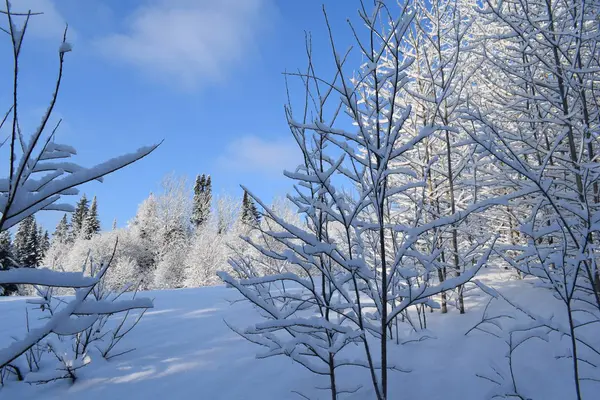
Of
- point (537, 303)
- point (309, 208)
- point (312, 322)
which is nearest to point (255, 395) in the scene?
point (312, 322)

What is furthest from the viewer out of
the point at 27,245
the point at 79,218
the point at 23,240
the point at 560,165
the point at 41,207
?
the point at 79,218

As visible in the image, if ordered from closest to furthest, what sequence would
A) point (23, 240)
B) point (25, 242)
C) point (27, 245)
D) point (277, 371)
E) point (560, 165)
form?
1. point (277, 371)
2. point (560, 165)
3. point (27, 245)
4. point (25, 242)
5. point (23, 240)

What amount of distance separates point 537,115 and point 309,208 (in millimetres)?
3823

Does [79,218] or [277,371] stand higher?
[79,218]

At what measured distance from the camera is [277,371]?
2.86m

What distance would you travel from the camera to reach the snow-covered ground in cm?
245

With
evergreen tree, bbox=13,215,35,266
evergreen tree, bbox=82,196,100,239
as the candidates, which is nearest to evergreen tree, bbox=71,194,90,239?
evergreen tree, bbox=82,196,100,239

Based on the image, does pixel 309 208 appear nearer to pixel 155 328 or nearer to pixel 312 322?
pixel 312 322

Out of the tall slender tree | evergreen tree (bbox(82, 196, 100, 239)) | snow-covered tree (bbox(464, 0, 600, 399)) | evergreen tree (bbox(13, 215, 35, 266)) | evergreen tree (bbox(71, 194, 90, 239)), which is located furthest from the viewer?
evergreen tree (bbox(71, 194, 90, 239))

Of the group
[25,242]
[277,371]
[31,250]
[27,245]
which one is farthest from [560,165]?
[25,242]

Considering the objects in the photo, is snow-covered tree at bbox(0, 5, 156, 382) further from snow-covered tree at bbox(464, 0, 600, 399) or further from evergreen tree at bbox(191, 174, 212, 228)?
evergreen tree at bbox(191, 174, 212, 228)

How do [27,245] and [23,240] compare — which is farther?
[23,240]

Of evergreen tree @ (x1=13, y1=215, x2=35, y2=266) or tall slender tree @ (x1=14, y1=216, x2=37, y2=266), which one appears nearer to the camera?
tall slender tree @ (x1=14, y1=216, x2=37, y2=266)

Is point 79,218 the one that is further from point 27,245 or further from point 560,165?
point 560,165
